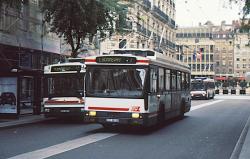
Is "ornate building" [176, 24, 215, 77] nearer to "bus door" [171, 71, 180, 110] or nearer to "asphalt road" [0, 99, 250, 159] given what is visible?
"bus door" [171, 71, 180, 110]

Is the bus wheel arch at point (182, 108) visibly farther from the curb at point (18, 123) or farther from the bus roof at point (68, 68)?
the curb at point (18, 123)

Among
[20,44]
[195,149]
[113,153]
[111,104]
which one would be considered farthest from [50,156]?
[20,44]

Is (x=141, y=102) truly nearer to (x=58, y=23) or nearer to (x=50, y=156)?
(x=50, y=156)

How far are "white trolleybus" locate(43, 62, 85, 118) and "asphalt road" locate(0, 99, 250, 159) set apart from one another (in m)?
1.40

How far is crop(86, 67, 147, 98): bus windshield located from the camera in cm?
1514

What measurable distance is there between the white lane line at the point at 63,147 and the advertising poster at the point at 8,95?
6718mm

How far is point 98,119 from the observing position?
15.4m

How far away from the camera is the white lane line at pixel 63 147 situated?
1058 cm

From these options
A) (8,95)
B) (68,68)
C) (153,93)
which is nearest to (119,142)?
(153,93)

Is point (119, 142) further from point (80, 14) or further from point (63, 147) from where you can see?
point (80, 14)

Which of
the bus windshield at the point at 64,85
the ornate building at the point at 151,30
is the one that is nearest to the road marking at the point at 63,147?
the bus windshield at the point at 64,85

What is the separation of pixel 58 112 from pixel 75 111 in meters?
0.75

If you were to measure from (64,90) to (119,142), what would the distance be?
7169 millimetres

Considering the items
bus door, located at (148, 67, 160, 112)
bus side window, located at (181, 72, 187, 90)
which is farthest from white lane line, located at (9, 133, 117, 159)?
bus side window, located at (181, 72, 187, 90)
